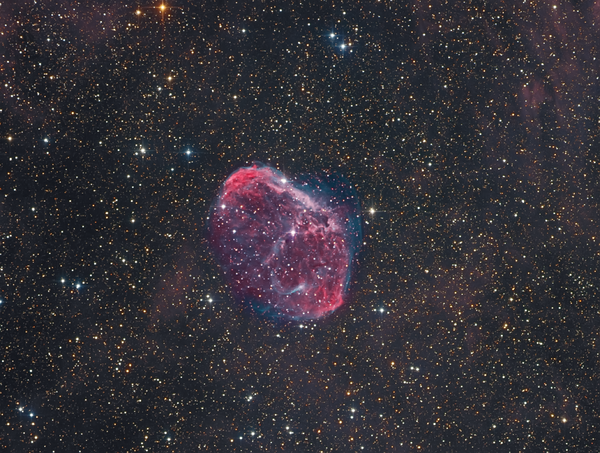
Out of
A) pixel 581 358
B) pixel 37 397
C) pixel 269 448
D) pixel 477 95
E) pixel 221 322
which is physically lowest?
pixel 269 448

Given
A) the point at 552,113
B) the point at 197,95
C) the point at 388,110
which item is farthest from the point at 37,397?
the point at 552,113

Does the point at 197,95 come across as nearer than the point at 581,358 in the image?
Yes

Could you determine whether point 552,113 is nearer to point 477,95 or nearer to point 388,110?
point 477,95
